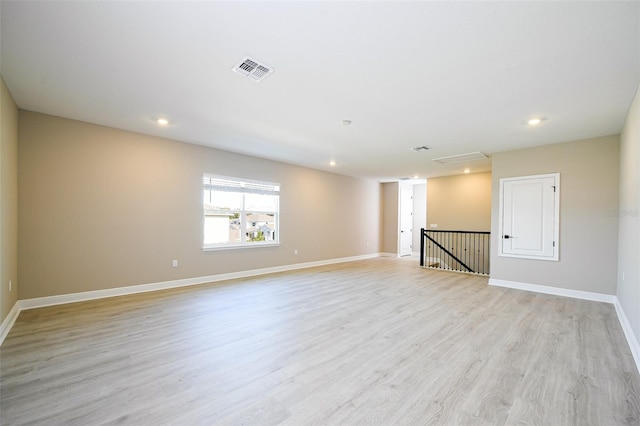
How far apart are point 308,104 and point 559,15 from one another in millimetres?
2429

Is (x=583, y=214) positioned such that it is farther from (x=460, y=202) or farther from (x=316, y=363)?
(x=316, y=363)

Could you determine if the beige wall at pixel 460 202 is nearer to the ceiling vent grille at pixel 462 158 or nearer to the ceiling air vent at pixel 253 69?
the ceiling vent grille at pixel 462 158

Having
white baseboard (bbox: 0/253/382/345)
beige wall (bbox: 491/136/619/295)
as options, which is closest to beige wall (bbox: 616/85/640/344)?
beige wall (bbox: 491/136/619/295)

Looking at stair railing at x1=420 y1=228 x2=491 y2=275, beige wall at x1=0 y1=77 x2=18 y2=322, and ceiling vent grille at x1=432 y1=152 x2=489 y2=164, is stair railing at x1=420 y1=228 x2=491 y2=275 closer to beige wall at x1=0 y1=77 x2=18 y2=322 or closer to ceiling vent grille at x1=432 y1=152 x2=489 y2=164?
ceiling vent grille at x1=432 y1=152 x2=489 y2=164

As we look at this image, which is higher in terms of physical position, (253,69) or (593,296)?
(253,69)

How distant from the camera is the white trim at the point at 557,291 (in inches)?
182

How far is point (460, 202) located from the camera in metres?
8.48

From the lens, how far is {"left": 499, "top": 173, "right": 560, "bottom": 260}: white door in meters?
5.13

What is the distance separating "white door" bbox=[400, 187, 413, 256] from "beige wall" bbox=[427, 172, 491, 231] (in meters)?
1.40

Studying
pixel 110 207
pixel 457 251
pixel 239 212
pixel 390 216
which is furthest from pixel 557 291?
pixel 110 207

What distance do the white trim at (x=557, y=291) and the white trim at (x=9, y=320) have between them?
742cm

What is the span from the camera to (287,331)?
127 inches

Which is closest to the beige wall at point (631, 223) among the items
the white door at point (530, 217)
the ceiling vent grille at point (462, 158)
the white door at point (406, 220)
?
the white door at point (530, 217)

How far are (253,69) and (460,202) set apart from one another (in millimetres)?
7637
